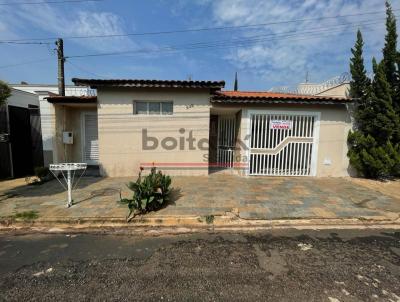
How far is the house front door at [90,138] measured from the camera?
29.7 ft

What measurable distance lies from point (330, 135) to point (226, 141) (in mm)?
4040

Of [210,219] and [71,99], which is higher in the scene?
[71,99]

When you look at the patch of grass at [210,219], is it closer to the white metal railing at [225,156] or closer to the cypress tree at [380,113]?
the white metal railing at [225,156]

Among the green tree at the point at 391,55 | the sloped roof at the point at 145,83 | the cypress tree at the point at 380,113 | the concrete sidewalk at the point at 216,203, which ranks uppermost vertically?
the green tree at the point at 391,55

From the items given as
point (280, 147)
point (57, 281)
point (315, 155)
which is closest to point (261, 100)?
point (280, 147)

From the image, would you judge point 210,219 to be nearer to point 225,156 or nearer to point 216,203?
point 216,203

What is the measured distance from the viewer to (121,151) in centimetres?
794

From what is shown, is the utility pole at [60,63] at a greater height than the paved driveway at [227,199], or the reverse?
the utility pole at [60,63]

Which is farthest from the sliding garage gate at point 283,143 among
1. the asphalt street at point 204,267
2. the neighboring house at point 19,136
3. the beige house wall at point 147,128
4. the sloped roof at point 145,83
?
the neighboring house at point 19,136

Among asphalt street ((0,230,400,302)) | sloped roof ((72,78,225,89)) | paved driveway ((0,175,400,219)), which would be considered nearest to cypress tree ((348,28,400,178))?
paved driveway ((0,175,400,219))

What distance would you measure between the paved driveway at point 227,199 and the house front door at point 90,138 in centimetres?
180

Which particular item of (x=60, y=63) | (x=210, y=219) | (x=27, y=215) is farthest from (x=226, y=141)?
(x=60, y=63)

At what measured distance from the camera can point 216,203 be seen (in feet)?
17.6

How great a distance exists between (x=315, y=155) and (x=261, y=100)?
9.96 feet
